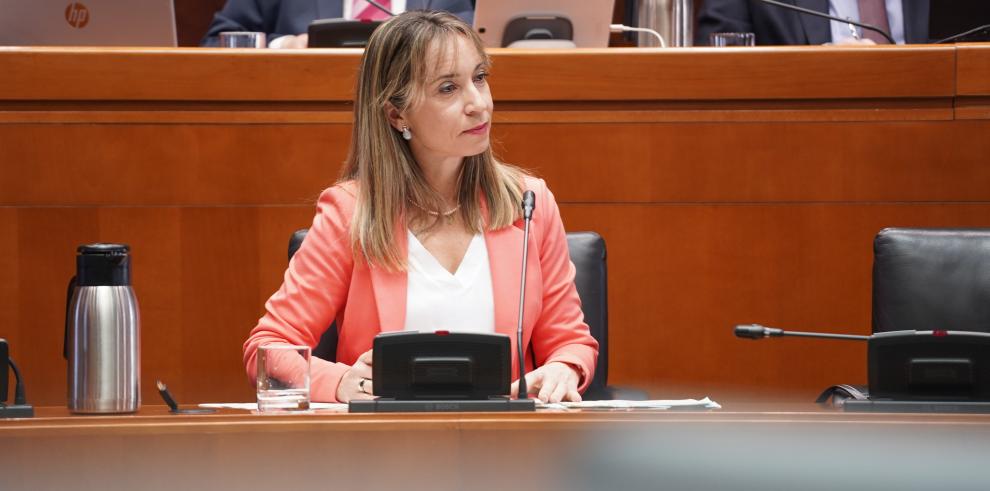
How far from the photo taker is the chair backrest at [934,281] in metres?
2.31

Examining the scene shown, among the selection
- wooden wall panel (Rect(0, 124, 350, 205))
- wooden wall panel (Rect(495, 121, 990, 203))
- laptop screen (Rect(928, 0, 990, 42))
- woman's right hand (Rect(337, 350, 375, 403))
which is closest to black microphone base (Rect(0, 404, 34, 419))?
woman's right hand (Rect(337, 350, 375, 403))

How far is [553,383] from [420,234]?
1.44 feet

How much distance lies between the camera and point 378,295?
2.27m

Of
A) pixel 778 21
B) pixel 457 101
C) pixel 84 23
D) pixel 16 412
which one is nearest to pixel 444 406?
pixel 16 412

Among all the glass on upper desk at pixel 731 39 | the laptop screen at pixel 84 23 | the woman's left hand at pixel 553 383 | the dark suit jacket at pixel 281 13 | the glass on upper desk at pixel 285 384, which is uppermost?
the dark suit jacket at pixel 281 13

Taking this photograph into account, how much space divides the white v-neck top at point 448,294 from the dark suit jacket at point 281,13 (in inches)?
71.0

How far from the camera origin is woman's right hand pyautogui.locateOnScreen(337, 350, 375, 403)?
205 cm

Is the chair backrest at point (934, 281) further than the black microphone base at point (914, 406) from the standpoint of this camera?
Yes

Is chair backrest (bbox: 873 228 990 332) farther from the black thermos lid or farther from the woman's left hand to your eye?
the black thermos lid

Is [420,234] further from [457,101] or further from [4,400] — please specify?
[4,400]

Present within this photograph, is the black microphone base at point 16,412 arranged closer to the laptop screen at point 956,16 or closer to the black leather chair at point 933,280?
the black leather chair at point 933,280

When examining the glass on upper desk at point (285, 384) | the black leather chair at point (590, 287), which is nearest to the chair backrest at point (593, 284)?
the black leather chair at point (590, 287)

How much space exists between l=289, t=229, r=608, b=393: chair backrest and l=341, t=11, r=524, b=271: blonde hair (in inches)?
5.5

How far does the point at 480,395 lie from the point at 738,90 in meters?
1.35
